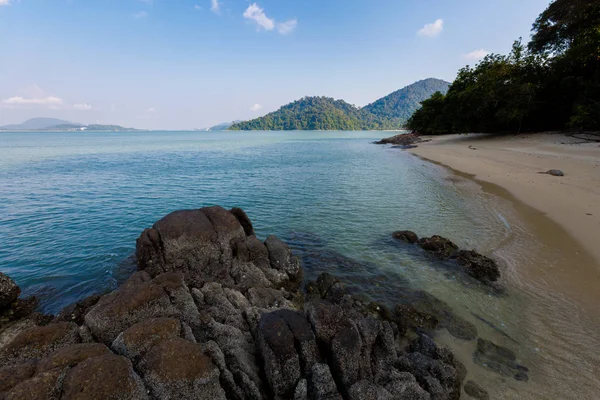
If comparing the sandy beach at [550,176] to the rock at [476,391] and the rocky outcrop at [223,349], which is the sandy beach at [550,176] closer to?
the rock at [476,391]

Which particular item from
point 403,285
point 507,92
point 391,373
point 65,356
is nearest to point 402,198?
point 403,285

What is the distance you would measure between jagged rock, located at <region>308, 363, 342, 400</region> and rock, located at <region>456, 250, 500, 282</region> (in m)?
8.89

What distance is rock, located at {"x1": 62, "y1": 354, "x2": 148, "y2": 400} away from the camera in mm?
4496

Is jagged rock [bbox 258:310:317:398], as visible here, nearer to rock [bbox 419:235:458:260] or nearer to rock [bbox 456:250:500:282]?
rock [bbox 456:250:500:282]

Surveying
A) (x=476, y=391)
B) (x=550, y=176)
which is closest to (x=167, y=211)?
(x=476, y=391)

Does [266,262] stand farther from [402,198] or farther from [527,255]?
[402,198]

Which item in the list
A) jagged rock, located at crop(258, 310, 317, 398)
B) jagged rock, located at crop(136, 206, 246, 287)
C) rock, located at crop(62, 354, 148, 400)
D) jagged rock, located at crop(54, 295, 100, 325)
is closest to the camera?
rock, located at crop(62, 354, 148, 400)

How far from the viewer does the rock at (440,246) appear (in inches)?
548

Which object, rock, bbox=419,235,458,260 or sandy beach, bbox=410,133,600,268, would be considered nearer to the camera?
rock, bbox=419,235,458,260

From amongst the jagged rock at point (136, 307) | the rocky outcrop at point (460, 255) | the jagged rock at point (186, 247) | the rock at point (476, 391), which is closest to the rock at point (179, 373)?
the jagged rock at point (136, 307)

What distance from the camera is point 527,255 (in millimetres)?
13180

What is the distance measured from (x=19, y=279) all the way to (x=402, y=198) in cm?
2566

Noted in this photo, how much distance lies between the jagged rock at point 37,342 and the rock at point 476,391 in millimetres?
9690

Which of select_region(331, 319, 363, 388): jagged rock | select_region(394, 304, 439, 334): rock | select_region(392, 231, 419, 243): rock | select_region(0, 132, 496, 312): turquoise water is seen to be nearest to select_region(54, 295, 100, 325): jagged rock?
select_region(0, 132, 496, 312): turquoise water
